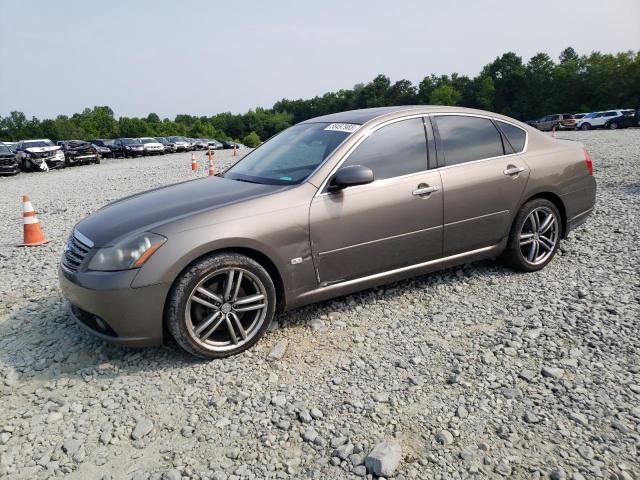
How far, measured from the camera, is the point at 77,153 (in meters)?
26.4

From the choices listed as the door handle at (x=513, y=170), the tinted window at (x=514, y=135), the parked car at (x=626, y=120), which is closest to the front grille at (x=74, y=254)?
the door handle at (x=513, y=170)

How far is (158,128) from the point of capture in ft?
325

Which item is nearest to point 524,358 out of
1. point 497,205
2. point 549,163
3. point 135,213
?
point 497,205

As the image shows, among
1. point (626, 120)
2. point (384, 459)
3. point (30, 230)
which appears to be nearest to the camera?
point (384, 459)

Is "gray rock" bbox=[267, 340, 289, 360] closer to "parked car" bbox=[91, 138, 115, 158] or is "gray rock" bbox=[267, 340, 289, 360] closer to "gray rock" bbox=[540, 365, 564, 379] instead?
"gray rock" bbox=[540, 365, 564, 379]

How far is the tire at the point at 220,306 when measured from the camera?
318 cm

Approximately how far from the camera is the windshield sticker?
3.94 meters

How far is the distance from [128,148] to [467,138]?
33.9m

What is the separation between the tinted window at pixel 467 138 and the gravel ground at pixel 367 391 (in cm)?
118

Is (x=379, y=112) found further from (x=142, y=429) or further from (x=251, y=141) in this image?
(x=251, y=141)

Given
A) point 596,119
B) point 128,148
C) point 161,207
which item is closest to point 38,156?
point 128,148

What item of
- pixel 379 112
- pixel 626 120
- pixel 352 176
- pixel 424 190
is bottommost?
pixel 626 120

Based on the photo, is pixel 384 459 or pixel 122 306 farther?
pixel 122 306

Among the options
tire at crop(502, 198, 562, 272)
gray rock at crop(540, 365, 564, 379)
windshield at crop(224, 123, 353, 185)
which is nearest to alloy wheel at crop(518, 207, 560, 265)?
tire at crop(502, 198, 562, 272)
